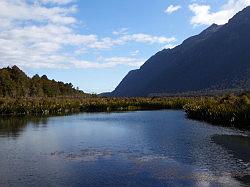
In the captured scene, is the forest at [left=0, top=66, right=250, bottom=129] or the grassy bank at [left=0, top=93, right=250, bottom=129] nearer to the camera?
the grassy bank at [left=0, top=93, right=250, bottom=129]

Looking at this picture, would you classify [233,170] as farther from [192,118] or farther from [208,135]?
[192,118]

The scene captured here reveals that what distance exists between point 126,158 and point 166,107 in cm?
8069

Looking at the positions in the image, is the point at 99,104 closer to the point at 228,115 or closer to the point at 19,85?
the point at 19,85

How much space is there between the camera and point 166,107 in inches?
4434

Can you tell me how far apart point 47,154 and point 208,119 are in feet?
111

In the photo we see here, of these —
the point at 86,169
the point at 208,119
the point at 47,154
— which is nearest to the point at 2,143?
the point at 47,154

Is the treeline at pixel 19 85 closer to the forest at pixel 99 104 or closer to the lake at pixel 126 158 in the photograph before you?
the forest at pixel 99 104

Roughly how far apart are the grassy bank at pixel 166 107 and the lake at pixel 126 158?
5724 millimetres

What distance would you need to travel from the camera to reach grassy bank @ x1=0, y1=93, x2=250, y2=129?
55.8m

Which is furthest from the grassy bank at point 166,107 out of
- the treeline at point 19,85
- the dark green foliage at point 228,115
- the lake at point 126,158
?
the treeline at point 19,85

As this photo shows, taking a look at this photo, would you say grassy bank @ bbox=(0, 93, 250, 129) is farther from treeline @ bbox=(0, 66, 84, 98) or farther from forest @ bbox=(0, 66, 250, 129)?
treeline @ bbox=(0, 66, 84, 98)

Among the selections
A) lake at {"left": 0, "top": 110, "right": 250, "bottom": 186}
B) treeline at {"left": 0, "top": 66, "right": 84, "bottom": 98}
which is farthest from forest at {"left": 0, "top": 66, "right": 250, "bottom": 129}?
lake at {"left": 0, "top": 110, "right": 250, "bottom": 186}

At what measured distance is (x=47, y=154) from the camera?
35.2 metres

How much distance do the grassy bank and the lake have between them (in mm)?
5724
